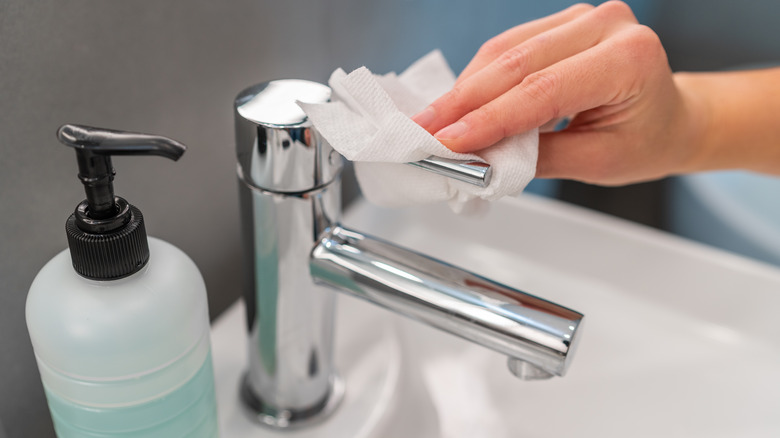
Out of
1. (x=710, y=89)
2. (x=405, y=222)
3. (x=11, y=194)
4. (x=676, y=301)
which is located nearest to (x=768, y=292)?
(x=676, y=301)

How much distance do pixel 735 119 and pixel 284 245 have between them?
0.36 meters

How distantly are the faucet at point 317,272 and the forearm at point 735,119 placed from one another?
233 mm

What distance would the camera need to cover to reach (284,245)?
35cm

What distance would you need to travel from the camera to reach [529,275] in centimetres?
59

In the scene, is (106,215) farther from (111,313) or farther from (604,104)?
(604,104)

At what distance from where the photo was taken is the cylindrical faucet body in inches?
12.0

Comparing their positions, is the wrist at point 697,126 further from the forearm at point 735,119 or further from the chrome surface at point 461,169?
the chrome surface at point 461,169

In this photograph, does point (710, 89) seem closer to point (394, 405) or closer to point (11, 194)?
point (394, 405)

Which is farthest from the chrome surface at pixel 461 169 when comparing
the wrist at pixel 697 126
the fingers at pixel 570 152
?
the wrist at pixel 697 126

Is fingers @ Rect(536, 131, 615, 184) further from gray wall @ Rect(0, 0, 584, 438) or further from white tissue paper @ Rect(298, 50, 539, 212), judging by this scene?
gray wall @ Rect(0, 0, 584, 438)

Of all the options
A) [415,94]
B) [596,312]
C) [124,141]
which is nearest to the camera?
[124,141]

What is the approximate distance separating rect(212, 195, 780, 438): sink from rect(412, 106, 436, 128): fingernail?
0.11 metres

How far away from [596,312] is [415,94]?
314mm

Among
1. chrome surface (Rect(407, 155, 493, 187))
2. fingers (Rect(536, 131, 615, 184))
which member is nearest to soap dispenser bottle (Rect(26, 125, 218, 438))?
chrome surface (Rect(407, 155, 493, 187))
